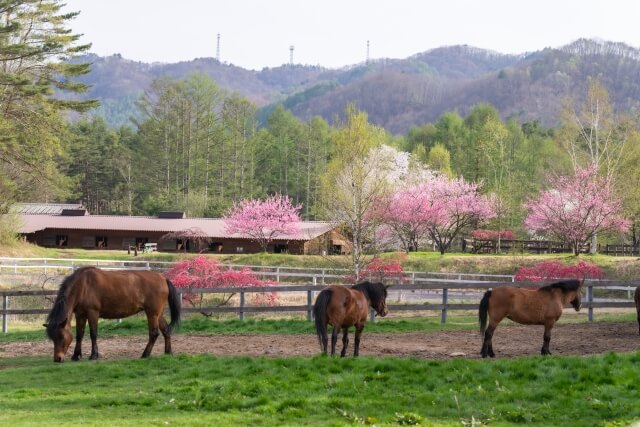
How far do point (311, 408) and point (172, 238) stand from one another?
172 feet

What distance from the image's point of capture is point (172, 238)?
198 ft

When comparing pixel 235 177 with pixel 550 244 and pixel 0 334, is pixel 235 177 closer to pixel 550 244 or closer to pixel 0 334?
pixel 550 244

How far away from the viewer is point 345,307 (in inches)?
510

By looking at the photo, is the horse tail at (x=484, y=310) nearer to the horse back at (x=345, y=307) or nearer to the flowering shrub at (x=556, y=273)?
the horse back at (x=345, y=307)

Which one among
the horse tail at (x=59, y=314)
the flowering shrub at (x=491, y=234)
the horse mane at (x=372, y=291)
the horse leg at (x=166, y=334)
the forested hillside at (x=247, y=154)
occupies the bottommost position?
the horse leg at (x=166, y=334)

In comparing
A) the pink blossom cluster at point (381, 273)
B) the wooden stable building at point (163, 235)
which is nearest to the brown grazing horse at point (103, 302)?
the pink blossom cluster at point (381, 273)

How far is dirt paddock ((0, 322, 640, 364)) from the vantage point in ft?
45.9

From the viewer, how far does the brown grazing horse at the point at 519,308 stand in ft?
43.2

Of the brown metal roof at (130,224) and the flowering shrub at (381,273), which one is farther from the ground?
the brown metal roof at (130,224)

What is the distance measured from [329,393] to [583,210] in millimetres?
41256

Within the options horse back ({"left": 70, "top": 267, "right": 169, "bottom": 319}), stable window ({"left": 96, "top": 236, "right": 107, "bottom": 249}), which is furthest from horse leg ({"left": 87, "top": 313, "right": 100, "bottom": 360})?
stable window ({"left": 96, "top": 236, "right": 107, "bottom": 249})

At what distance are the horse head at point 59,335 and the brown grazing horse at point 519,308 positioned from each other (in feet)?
22.2

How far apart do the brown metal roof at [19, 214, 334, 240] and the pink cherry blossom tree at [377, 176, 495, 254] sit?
598 centimetres

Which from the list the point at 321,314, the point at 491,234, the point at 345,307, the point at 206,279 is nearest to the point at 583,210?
the point at 491,234
